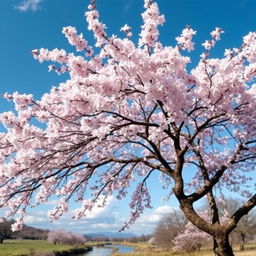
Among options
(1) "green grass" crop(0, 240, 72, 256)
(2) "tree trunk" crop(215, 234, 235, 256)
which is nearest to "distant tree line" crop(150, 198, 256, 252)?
(1) "green grass" crop(0, 240, 72, 256)

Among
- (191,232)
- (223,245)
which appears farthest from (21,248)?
(223,245)

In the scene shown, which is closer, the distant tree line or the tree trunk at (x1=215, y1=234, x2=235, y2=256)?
the tree trunk at (x1=215, y1=234, x2=235, y2=256)

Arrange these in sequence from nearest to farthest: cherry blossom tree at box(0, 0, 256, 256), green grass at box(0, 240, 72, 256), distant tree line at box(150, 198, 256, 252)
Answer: cherry blossom tree at box(0, 0, 256, 256) < distant tree line at box(150, 198, 256, 252) < green grass at box(0, 240, 72, 256)

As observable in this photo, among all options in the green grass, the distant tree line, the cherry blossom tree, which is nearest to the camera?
the cherry blossom tree

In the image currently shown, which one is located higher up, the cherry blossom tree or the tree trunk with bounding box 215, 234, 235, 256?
the cherry blossom tree

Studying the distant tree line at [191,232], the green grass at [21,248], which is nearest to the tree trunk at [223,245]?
the distant tree line at [191,232]

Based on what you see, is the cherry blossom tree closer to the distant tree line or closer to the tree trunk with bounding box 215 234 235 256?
the tree trunk with bounding box 215 234 235 256

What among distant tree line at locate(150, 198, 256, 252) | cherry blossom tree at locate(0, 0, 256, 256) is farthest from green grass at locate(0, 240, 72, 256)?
cherry blossom tree at locate(0, 0, 256, 256)

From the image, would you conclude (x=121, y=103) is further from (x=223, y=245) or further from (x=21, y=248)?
(x=21, y=248)

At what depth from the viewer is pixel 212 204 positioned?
12.8 metres

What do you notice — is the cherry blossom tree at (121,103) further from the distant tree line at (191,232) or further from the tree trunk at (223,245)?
the distant tree line at (191,232)

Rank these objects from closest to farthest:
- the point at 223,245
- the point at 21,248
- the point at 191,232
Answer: the point at 223,245, the point at 191,232, the point at 21,248

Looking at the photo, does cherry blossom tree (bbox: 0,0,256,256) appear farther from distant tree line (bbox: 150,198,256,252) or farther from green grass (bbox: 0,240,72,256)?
green grass (bbox: 0,240,72,256)

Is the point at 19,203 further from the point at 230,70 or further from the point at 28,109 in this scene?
the point at 230,70
